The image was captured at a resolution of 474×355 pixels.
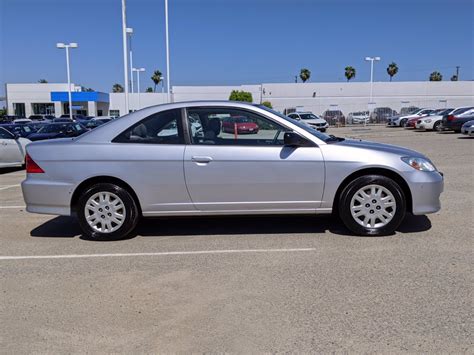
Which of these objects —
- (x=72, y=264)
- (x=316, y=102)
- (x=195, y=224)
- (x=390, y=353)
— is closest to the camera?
(x=390, y=353)

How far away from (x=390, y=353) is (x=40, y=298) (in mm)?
2922

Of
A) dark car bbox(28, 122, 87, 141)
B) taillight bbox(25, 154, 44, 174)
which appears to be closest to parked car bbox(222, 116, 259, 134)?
taillight bbox(25, 154, 44, 174)

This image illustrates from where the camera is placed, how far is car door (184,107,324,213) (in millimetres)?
5355

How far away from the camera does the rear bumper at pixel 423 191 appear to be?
17.8 ft

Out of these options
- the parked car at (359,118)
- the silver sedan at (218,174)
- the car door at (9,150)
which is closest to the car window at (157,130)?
the silver sedan at (218,174)

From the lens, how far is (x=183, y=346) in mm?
3148

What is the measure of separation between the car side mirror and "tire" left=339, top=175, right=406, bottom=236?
2.49 ft

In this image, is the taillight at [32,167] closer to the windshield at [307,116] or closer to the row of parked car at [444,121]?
the row of parked car at [444,121]

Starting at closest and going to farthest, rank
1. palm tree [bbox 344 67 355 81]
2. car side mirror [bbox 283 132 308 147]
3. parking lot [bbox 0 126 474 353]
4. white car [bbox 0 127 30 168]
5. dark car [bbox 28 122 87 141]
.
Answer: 1. parking lot [bbox 0 126 474 353]
2. car side mirror [bbox 283 132 308 147]
3. white car [bbox 0 127 30 168]
4. dark car [bbox 28 122 87 141]
5. palm tree [bbox 344 67 355 81]

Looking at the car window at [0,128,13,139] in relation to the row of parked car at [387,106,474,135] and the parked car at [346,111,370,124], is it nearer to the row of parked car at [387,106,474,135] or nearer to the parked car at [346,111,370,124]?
the row of parked car at [387,106,474,135]

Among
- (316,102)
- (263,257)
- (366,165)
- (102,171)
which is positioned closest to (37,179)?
(102,171)

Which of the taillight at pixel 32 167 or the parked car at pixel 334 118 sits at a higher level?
the parked car at pixel 334 118

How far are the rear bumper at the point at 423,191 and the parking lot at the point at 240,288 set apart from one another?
1.24ft

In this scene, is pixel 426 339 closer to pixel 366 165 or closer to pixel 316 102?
pixel 366 165
